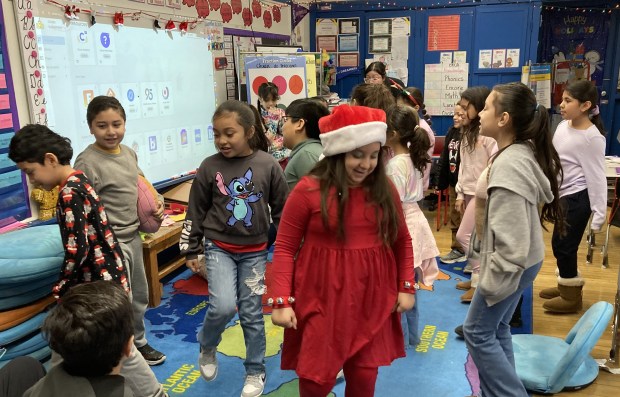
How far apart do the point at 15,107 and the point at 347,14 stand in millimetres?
5344

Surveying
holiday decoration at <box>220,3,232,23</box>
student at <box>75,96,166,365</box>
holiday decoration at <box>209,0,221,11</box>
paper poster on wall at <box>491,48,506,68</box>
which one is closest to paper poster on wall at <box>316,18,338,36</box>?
paper poster on wall at <box>491,48,506,68</box>

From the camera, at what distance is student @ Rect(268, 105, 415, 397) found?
1.66 m

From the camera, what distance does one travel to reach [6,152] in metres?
2.87

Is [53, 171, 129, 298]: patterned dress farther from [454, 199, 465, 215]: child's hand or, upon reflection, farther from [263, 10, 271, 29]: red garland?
[263, 10, 271, 29]: red garland

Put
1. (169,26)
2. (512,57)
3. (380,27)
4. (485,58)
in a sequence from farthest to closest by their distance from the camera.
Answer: (380,27) < (485,58) < (512,57) < (169,26)

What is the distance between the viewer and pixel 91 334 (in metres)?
1.18

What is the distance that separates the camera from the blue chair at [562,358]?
2297 mm

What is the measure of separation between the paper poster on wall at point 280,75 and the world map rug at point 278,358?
7.91ft

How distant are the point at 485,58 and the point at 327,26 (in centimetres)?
221

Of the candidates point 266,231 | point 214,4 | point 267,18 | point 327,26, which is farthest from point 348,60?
point 266,231

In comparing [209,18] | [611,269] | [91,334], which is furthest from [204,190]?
[611,269]

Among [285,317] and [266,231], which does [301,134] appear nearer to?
[266,231]

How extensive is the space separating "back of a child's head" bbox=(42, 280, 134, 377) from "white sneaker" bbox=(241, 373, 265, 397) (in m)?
1.17

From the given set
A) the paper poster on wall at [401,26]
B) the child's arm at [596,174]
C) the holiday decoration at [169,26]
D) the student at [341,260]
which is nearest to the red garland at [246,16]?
the holiday decoration at [169,26]
